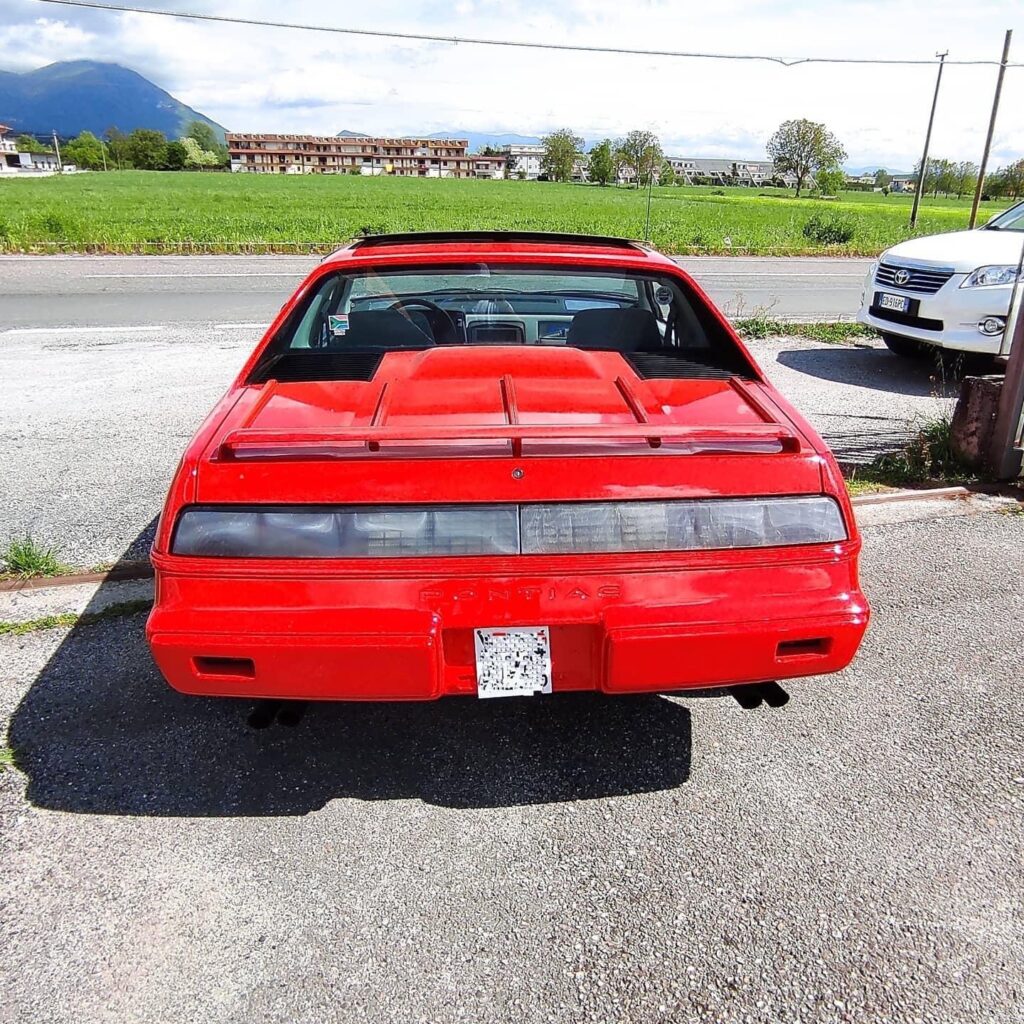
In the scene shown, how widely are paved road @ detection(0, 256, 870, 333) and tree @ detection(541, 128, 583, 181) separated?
4400 inches

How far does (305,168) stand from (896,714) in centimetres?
15420

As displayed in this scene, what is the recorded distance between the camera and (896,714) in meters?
2.81

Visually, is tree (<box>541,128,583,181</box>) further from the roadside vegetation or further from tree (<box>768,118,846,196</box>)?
the roadside vegetation

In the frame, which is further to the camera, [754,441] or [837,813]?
[837,813]

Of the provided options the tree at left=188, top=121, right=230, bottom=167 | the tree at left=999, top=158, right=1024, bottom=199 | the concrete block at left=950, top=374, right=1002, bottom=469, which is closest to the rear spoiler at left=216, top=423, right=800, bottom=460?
the concrete block at left=950, top=374, right=1002, bottom=469

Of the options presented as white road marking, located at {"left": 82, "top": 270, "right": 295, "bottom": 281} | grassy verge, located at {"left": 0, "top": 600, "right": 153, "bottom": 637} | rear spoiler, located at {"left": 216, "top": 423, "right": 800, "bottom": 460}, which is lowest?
grassy verge, located at {"left": 0, "top": 600, "right": 153, "bottom": 637}

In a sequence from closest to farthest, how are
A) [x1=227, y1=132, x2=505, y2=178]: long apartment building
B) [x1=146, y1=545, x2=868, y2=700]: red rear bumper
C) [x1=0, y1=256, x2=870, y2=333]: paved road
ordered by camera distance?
1. [x1=146, y1=545, x2=868, y2=700]: red rear bumper
2. [x1=0, y1=256, x2=870, y2=333]: paved road
3. [x1=227, y1=132, x2=505, y2=178]: long apartment building

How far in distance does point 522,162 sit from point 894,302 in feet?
598

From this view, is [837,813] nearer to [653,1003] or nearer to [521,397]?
[653,1003]

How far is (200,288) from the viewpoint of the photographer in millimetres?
13312

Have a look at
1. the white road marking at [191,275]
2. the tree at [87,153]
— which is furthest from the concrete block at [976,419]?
the tree at [87,153]

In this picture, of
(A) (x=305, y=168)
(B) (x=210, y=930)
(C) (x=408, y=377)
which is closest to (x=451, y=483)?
(C) (x=408, y=377)

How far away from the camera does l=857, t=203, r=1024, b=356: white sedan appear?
6.92m

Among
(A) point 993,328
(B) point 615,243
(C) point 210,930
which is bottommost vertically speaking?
(C) point 210,930
